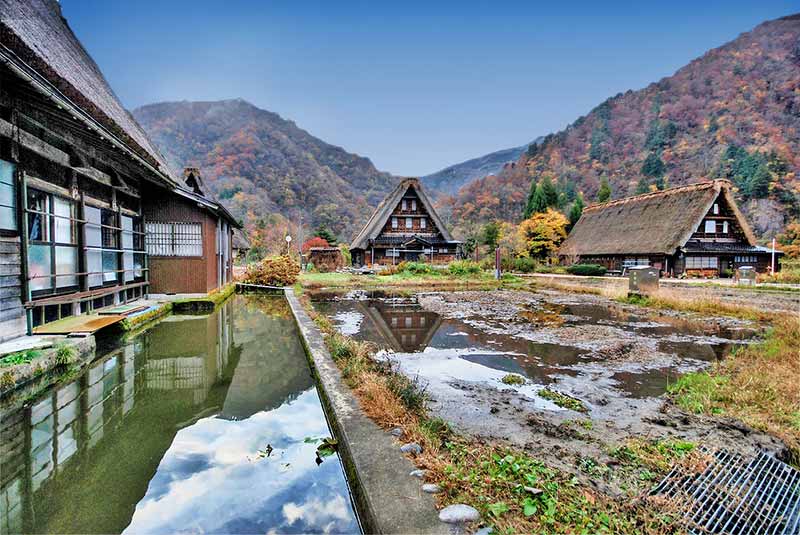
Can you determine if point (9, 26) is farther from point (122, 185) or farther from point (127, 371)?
point (127, 371)

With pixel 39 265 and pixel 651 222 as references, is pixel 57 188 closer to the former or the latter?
pixel 39 265

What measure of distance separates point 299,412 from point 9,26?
282 inches

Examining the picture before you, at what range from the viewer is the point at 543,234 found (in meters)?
32.5

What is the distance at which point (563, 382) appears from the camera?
16.3 ft

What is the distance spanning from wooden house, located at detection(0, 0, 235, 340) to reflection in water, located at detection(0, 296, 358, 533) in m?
1.80

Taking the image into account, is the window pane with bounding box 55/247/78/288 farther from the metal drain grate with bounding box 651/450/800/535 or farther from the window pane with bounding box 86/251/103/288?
→ the metal drain grate with bounding box 651/450/800/535

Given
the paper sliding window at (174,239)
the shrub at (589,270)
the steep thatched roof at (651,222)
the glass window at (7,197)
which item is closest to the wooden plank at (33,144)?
the glass window at (7,197)

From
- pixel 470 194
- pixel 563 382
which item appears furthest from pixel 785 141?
pixel 563 382

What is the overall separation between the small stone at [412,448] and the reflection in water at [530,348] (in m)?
2.38

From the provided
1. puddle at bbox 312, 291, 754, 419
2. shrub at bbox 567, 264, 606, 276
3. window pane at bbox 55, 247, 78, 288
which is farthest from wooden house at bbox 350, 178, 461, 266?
window pane at bbox 55, 247, 78, 288

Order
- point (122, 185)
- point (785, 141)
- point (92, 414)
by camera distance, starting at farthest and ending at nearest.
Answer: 1. point (785, 141)
2. point (122, 185)
3. point (92, 414)

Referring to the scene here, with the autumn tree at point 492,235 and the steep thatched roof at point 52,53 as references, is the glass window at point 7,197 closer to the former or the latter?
the steep thatched roof at point 52,53

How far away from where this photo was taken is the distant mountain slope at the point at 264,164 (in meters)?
54.8

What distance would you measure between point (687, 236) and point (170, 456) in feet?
84.2
